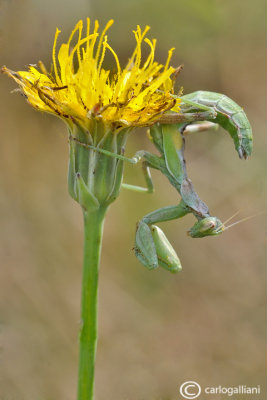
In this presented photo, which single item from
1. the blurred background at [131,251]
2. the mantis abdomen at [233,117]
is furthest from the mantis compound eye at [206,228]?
the blurred background at [131,251]

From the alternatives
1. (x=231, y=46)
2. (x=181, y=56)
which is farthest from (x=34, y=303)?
(x=231, y=46)

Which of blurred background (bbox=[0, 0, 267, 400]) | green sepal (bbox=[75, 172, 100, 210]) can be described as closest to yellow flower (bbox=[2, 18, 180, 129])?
green sepal (bbox=[75, 172, 100, 210])

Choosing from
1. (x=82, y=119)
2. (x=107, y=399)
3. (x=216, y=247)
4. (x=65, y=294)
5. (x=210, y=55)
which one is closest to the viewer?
(x=82, y=119)

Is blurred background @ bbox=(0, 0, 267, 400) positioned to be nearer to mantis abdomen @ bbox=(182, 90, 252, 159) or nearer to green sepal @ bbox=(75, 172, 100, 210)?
mantis abdomen @ bbox=(182, 90, 252, 159)

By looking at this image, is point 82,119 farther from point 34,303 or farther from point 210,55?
point 210,55

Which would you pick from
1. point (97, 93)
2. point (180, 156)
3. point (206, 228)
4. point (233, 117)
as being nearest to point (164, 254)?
point (206, 228)

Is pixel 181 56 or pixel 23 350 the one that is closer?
pixel 23 350

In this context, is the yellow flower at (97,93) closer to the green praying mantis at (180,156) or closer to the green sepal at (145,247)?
the green praying mantis at (180,156)
